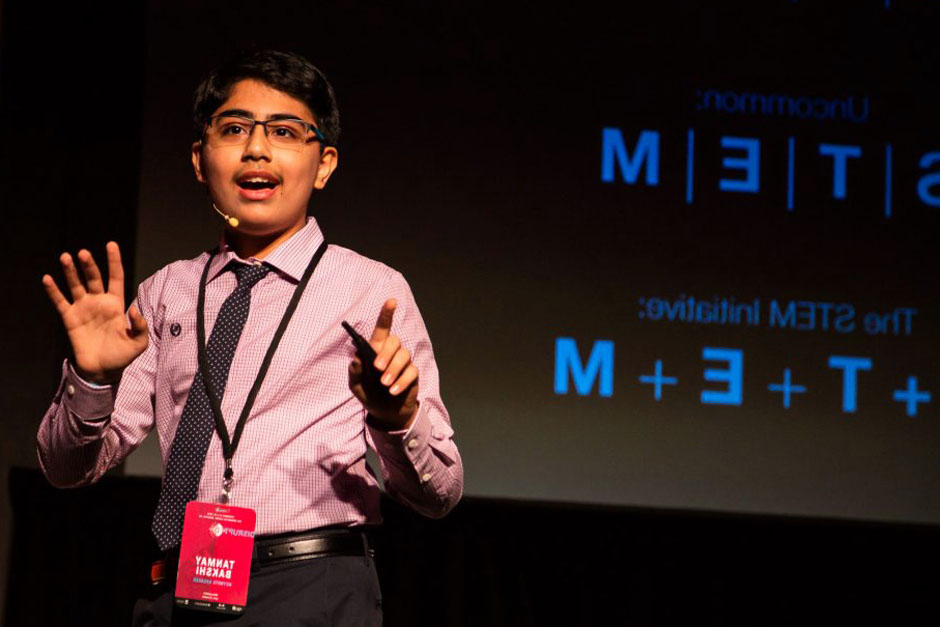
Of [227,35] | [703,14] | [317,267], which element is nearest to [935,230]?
[703,14]

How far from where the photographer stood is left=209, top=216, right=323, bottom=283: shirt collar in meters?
1.76

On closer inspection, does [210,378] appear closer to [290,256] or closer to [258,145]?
[290,256]

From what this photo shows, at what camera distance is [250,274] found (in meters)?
1.77

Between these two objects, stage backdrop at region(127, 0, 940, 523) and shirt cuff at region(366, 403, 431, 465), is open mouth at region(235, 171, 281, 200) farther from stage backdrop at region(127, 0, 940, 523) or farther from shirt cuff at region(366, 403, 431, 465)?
stage backdrop at region(127, 0, 940, 523)

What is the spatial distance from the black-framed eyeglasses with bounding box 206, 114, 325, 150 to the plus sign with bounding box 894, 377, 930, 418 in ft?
8.57

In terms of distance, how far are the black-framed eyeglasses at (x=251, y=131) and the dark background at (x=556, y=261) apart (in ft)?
5.80

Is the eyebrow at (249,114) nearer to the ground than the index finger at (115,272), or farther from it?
farther from it

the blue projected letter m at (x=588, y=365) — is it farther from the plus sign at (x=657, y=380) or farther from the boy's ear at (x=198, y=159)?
the boy's ear at (x=198, y=159)

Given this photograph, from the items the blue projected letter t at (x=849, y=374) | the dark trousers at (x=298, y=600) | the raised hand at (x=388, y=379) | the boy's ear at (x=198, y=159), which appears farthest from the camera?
the blue projected letter t at (x=849, y=374)

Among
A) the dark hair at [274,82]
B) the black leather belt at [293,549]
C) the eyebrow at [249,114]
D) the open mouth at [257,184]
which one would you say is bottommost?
the black leather belt at [293,549]

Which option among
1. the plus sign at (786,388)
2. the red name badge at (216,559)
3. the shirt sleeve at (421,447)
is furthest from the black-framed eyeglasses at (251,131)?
the plus sign at (786,388)

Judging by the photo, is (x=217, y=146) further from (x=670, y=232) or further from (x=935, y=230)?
(x=935, y=230)

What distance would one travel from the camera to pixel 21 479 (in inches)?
139

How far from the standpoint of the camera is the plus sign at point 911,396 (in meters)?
3.71
